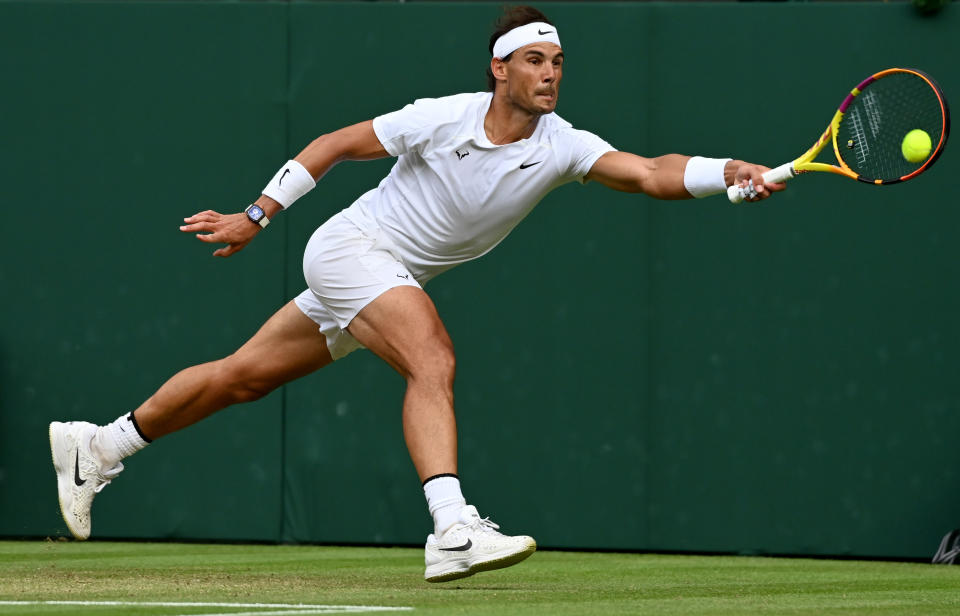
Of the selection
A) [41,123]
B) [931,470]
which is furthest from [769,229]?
[41,123]

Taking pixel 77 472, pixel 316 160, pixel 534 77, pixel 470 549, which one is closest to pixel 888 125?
pixel 534 77

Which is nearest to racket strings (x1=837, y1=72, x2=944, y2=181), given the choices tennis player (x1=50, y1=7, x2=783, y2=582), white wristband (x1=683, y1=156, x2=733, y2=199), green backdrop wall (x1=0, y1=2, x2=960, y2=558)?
white wristband (x1=683, y1=156, x2=733, y2=199)

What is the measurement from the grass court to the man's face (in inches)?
63.2

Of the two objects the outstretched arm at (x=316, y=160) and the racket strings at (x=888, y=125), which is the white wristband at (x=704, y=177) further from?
the outstretched arm at (x=316, y=160)

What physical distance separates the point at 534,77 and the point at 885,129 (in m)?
1.32

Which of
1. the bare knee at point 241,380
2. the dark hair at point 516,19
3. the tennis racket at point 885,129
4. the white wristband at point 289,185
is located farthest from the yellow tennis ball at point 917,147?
the bare knee at point 241,380

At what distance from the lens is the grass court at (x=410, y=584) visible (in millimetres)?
4371

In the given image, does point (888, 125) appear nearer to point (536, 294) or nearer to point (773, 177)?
point (773, 177)

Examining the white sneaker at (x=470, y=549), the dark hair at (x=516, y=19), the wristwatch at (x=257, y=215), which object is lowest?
the white sneaker at (x=470, y=549)

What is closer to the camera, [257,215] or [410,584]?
[257,215]

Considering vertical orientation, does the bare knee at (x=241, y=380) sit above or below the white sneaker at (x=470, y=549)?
above

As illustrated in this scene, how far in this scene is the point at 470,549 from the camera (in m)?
4.49

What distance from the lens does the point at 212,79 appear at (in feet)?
24.9

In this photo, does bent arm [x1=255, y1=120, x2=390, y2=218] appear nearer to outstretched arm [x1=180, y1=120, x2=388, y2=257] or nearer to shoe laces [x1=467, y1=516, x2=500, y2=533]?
outstretched arm [x1=180, y1=120, x2=388, y2=257]
